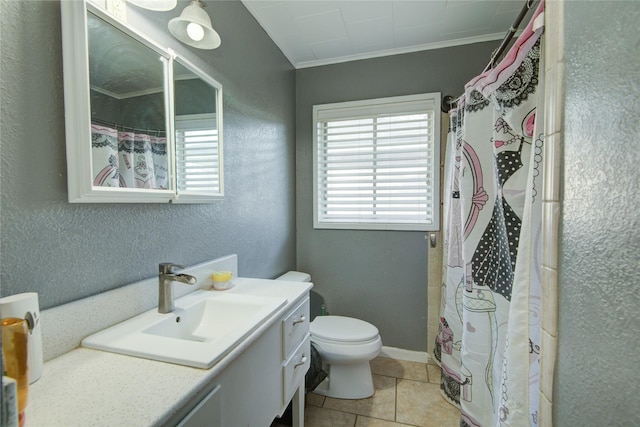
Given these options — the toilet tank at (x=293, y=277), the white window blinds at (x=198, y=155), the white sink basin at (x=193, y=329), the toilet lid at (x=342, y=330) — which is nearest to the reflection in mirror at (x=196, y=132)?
the white window blinds at (x=198, y=155)

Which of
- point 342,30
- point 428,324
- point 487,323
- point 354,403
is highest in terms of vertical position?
point 342,30

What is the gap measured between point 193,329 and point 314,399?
1103 millimetres

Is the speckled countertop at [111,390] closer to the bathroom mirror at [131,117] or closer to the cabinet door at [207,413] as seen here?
the cabinet door at [207,413]

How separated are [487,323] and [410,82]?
174cm

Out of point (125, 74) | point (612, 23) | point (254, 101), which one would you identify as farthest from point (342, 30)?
point (612, 23)

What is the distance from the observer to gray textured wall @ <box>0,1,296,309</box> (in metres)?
0.69

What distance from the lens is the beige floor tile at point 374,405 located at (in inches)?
66.0

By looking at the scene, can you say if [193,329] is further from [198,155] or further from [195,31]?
[195,31]

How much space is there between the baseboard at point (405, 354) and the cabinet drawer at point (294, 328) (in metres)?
1.24

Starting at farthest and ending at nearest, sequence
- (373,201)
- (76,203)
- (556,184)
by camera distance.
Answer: (373,201) → (76,203) → (556,184)

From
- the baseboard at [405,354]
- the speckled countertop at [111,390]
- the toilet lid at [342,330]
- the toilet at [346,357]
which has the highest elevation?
the speckled countertop at [111,390]

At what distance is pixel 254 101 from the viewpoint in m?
1.78

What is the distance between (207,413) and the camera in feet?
2.23

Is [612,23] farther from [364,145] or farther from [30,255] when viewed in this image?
[364,145]
